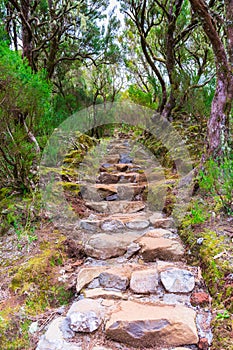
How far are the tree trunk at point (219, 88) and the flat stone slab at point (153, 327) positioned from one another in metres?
1.99

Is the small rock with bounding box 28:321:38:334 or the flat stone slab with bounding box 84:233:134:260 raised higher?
the flat stone slab with bounding box 84:233:134:260

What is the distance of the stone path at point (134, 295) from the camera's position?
159cm

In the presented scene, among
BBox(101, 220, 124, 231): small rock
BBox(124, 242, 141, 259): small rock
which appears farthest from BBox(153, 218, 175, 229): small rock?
BBox(124, 242, 141, 259): small rock

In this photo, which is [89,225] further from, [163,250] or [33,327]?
[33,327]

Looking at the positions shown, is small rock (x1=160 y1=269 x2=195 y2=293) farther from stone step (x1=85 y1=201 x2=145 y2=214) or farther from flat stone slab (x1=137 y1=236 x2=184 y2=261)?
stone step (x1=85 y1=201 x2=145 y2=214)

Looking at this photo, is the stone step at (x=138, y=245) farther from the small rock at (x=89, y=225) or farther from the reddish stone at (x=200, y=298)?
the reddish stone at (x=200, y=298)

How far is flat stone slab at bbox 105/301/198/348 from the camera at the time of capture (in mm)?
1565

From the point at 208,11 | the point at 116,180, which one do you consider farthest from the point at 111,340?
the point at 116,180

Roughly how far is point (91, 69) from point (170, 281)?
9.33 m

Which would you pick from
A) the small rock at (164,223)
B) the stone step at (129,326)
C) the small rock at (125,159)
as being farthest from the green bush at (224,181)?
the small rock at (125,159)

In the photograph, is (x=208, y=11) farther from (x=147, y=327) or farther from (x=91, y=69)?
(x=91, y=69)

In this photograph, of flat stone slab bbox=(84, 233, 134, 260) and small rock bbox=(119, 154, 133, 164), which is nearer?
flat stone slab bbox=(84, 233, 134, 260)

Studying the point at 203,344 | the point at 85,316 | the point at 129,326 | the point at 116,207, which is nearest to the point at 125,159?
the point at 116,207

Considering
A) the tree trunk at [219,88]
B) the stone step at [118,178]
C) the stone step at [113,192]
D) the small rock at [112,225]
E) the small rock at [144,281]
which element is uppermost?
the tree trunk at [219,88]
